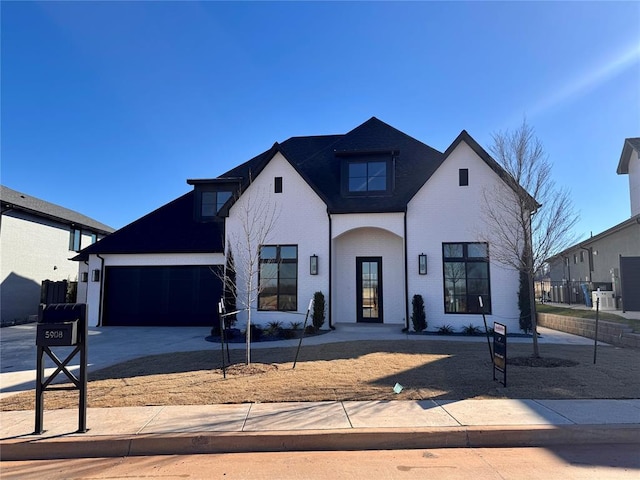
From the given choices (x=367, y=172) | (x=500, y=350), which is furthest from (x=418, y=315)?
(x=500, y=350)

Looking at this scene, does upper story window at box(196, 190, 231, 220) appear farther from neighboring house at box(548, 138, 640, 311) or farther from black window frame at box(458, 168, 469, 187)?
neighboring house at box(548, 138, 640, 311)

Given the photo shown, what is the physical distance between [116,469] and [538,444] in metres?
4.92

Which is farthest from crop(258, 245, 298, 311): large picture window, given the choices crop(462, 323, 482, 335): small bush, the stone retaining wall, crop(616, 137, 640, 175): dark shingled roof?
crop(616, 137, 640, 175): dark shingled roof

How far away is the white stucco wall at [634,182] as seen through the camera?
23.2 m

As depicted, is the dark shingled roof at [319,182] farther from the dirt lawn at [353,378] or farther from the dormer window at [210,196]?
the dirt lawn at [353,378]

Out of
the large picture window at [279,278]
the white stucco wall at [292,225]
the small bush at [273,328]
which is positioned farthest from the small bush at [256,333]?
the large picture window at [279,278]

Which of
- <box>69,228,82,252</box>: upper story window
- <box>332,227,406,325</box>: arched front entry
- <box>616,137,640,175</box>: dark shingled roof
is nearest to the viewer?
<box>332,227,406,325</box>: arched front entry

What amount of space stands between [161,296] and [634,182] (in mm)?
27145

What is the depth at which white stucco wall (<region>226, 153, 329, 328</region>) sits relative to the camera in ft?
48.4

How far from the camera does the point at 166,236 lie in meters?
17.5

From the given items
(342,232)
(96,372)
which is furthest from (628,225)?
(96,372)

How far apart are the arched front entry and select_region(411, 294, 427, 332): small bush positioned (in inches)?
55.5

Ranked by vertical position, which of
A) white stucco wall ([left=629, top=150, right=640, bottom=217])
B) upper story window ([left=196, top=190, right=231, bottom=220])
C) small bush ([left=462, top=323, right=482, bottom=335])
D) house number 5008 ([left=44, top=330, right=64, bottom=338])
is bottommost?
small bush ([left=462, top=323, right=482, bottom=335])

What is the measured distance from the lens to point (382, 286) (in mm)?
15320
